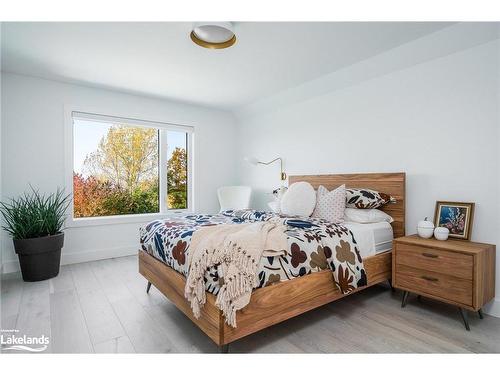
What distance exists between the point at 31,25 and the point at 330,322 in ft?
10.9

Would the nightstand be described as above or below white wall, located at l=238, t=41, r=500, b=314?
below

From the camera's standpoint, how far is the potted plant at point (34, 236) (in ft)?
9.68

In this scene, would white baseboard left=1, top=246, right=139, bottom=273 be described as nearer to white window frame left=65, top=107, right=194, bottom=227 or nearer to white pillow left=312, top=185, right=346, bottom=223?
white window frame left=65, top=107, right=194, bottom=227

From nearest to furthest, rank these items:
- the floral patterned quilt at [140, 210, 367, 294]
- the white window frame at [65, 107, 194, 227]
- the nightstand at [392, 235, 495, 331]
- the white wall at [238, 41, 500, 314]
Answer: the floral patterned quilt at [140, 210, 367, 294], the nightstand at [392, 235, 495, 331], the white wall at [238, 41, 500, 314], the white window frame at [65, 107, 194, 227]

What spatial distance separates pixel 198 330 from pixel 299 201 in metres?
1.59

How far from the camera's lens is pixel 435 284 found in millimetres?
2152

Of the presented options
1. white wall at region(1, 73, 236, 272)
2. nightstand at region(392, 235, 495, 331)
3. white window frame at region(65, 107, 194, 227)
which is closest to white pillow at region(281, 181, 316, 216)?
nightstand at region(392, 235, 495, 331)

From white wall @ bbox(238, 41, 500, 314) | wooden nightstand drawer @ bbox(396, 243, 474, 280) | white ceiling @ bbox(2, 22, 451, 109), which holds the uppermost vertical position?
white ceiling @ bbox(2, 22, 451, 109)

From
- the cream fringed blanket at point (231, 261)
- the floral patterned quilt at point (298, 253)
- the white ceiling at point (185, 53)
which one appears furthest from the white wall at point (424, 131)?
the cream fringed blanket at point (231, 261)

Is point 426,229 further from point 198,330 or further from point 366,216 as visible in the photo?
point 198,330

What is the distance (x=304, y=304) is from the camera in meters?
1.94

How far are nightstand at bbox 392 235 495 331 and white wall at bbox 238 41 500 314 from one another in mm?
274

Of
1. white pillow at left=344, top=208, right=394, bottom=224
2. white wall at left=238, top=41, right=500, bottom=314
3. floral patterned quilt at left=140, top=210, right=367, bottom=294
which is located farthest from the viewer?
white pillow at left=344, top=208, right=394, bottom=224

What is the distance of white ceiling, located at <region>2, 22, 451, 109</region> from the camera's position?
2309 millimetres
